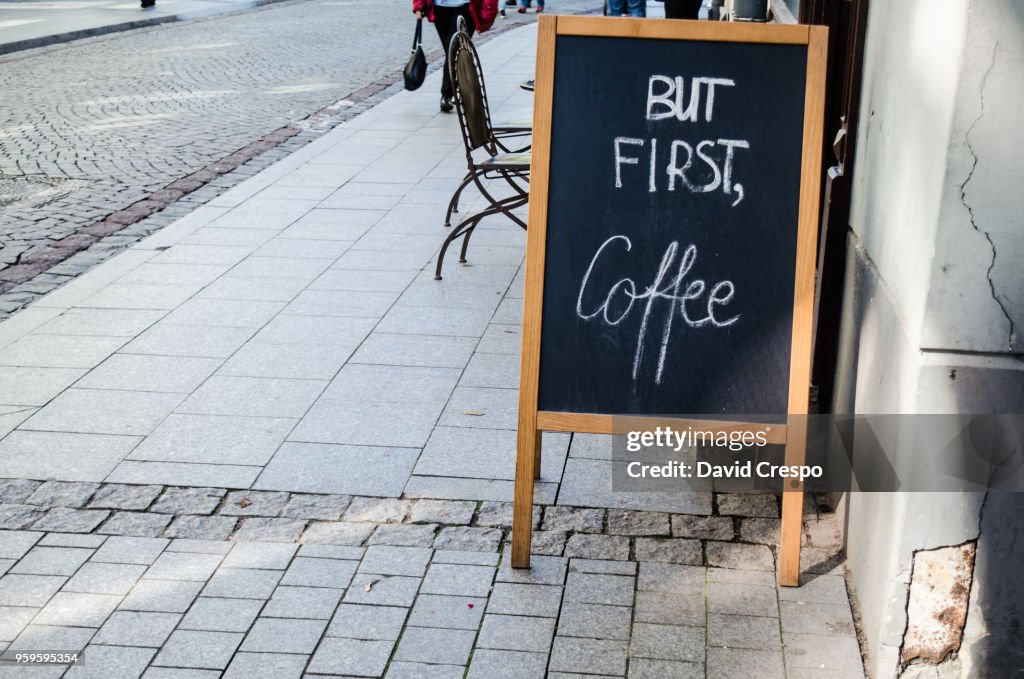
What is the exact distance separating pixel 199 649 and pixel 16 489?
4.29 ft

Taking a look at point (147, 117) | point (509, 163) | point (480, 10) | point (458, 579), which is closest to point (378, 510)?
point (458, 579)

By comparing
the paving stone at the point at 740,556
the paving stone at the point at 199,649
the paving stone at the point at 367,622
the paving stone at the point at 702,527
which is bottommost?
the paving stone at the point at 199,649

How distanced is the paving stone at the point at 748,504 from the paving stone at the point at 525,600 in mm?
770

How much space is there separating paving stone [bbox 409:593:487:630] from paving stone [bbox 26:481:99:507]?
1.38 m

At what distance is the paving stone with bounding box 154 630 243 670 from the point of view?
311 cm

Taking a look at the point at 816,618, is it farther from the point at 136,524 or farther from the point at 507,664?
the point at 136,524

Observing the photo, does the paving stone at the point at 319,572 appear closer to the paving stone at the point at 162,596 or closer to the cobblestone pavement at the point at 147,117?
the paving stone at the point at 162,596

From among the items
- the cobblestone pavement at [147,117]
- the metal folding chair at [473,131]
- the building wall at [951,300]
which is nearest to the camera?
the building wall at [951,300]

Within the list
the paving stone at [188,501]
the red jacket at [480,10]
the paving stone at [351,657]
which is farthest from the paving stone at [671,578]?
the red jacket at [480,10]

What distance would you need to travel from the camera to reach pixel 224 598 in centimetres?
340

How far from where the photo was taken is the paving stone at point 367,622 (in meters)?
3.23

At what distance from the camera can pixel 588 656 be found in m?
3.14

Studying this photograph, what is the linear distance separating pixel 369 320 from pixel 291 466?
1.54 metres

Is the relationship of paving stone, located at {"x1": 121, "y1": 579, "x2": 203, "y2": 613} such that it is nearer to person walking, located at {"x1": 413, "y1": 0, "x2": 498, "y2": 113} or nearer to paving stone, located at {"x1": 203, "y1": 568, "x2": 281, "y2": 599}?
paving stone, located at {"x1": 203, "y1": 568, "x2": 281, "y2": 599}
